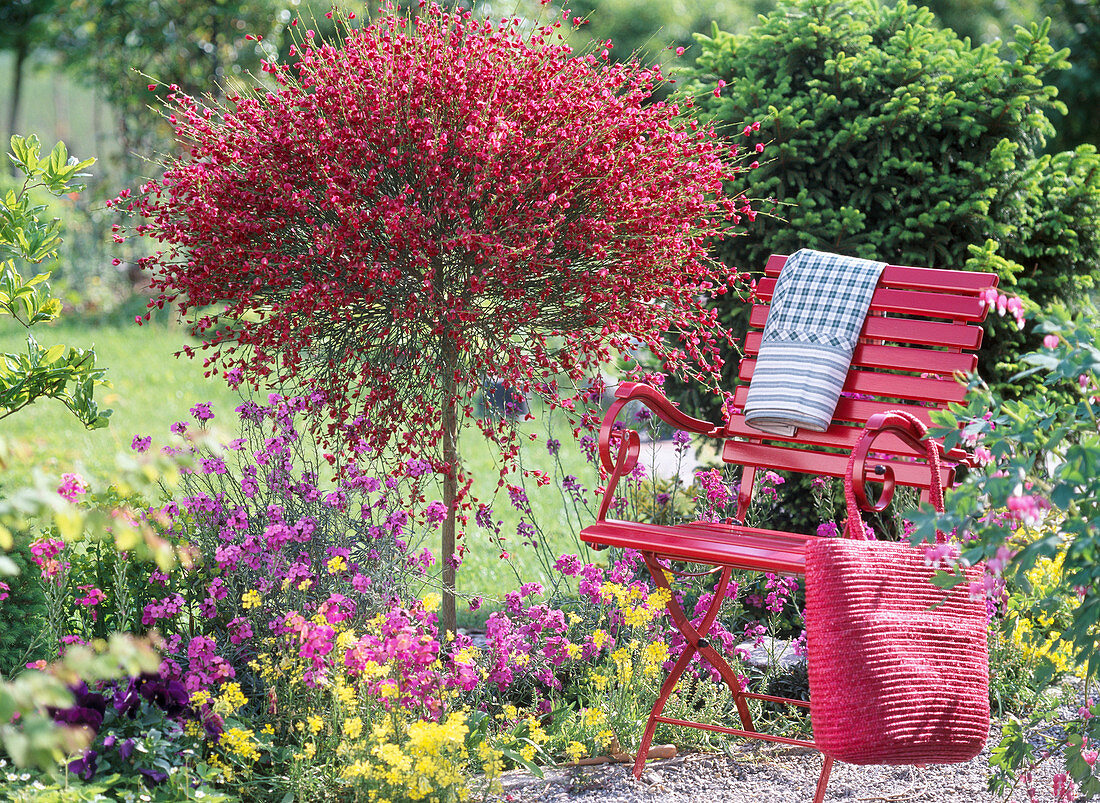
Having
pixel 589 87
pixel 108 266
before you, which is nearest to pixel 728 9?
pixel 108 266

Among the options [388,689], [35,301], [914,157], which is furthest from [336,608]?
[914,157]

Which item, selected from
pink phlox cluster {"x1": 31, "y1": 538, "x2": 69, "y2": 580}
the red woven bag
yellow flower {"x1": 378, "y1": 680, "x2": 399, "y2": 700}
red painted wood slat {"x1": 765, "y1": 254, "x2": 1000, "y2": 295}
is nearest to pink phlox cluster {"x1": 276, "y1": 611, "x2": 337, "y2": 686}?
yellow flower {"x1": 378, "y1": 680, "x2": 399, "y2": 700}

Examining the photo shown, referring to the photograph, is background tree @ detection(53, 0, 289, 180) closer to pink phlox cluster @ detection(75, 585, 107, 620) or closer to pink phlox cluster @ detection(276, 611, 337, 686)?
pink phlox cluster @ detection(75, 585, 107, 620)

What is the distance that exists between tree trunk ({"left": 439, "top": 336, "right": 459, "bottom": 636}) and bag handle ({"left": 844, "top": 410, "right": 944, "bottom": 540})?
3.84 feet

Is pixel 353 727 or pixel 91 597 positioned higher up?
pixel 91 597

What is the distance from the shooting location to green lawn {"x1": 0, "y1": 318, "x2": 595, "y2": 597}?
193 inches

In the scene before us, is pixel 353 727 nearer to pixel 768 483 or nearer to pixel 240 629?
pixel 240 629

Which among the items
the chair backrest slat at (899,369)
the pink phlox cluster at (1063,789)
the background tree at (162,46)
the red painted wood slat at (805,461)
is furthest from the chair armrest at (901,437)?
the background tree at (162,46)

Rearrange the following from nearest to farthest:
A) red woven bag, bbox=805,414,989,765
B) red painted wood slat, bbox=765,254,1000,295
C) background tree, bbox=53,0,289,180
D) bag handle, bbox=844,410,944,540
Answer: red woven bag, bbox=805,414,989,765 → bag handle, bbox=844,410,944,540 → red painted wood slat, bbox=765,254,1000,295 → background tree, bbox=53,0,289,180

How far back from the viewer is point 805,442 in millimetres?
3123

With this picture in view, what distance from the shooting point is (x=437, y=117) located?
282 cm

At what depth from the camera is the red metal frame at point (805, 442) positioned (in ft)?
8.21

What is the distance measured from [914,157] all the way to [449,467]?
2.23 metres

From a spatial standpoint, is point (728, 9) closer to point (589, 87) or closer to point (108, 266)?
point (108, 266)
